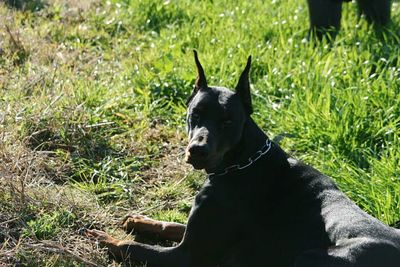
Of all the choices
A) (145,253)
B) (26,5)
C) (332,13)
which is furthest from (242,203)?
(26,5)

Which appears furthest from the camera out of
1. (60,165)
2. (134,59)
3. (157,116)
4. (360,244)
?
(134,59)

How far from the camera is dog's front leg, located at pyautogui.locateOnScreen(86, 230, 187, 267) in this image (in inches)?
171

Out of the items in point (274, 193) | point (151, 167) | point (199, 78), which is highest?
point (199, 78)

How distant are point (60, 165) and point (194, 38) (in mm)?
2442

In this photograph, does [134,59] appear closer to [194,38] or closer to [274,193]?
[194,38]

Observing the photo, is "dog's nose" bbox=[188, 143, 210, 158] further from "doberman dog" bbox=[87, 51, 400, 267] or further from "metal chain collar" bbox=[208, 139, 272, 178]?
"metal chain collar" bbox=[208, 139, 272, 178]

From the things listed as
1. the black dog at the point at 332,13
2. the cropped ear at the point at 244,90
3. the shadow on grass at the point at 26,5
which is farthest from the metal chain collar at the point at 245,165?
the shadow on grass at the point at 26,5

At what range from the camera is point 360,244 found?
12.5ft

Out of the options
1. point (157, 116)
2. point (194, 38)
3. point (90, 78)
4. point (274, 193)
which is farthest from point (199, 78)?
point (194, 38)

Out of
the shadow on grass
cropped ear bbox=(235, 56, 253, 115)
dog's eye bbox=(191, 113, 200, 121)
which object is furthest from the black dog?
dog's eye bbox=(191, 113, 200, 121)

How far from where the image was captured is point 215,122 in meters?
4.32

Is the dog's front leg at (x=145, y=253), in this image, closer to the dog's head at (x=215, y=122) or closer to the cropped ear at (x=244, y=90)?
the dog's head at (x=215, y=122)

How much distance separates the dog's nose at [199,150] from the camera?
4141 millimetres

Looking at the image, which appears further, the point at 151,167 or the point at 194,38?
the point at 194,38
